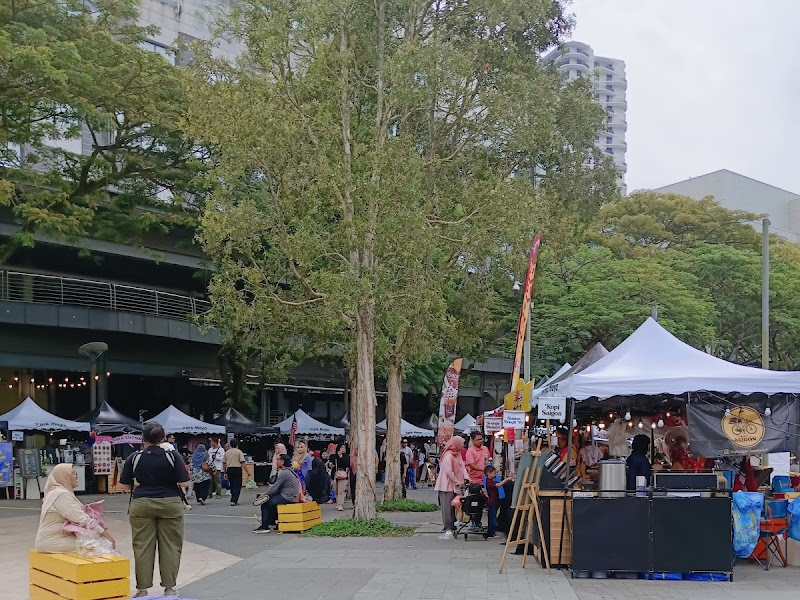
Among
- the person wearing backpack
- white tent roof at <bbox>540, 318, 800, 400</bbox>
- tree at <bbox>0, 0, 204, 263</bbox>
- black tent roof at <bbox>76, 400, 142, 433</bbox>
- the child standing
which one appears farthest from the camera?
black tent roof at <bbox>76, 400, 142, 433</bbox>

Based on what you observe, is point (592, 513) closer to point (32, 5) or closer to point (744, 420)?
point (744, 420)

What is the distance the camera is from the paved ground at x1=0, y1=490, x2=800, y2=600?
417 inches

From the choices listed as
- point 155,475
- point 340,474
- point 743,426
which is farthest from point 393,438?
point 155,475

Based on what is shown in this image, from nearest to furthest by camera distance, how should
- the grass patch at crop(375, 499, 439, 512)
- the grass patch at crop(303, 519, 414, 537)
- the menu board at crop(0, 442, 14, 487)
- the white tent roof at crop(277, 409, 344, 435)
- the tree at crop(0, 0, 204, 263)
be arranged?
the grass patch at crop(303, 519, 414, 537)
the tree at crop(0, 0, 204, 263)
the grass patch at crop(375, 499, 439, 512)
the menu board at crop(0, 442, 14, 487)
the white tent roof at crop(277, 409, 344, 435)

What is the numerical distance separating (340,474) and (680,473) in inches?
453

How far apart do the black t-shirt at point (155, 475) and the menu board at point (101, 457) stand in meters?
19.6

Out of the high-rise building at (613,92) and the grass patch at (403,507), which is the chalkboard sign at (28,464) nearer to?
the grass patch at (403,507)

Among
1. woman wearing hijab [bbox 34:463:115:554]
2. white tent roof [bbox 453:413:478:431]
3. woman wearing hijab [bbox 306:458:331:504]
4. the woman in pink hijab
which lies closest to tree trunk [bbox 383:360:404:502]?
woman wearing hijab [bbox 306:458:331:504]

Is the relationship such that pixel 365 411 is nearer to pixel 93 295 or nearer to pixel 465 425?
pixel 93 295

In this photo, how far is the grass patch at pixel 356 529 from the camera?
16438mm

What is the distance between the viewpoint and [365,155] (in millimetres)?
17594

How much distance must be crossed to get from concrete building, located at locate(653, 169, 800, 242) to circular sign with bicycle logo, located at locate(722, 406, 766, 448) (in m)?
70.8

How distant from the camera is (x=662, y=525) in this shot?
11.6 m

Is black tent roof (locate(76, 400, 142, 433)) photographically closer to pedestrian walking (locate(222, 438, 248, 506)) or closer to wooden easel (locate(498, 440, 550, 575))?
pedestrian walking (locate(222, 438, 248, 506))
